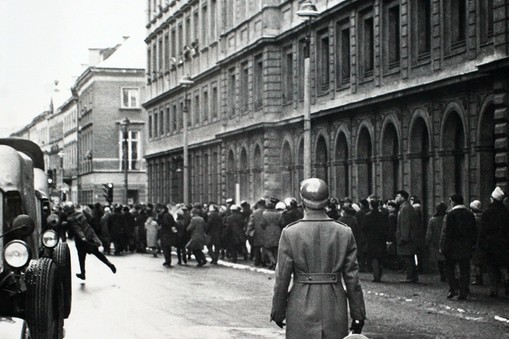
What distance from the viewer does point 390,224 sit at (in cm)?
2781

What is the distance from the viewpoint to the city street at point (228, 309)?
1617 centimetres

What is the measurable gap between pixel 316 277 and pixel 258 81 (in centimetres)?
4170

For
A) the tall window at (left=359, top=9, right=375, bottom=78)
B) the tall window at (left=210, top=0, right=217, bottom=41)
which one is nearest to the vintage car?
the tall window at (left=359, top=9, right=375, bottom=78)

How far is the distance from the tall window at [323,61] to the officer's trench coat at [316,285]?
3267cm

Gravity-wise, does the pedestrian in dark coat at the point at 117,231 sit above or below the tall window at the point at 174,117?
below

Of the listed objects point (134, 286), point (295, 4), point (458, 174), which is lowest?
point (134, 286)

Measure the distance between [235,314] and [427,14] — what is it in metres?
16.8

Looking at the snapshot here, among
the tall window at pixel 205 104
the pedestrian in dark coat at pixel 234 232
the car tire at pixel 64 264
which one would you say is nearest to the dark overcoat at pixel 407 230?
the pedestrian in dark coat at pixel 234 232

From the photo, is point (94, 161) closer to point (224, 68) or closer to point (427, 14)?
point (224, 68)

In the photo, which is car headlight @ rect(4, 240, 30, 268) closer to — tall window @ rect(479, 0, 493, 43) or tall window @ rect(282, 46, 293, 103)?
tall window @ rect(479, 0, 493, 43)

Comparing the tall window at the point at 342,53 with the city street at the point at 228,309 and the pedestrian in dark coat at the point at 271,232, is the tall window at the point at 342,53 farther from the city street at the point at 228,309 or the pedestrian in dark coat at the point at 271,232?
the city street at the point at 228,309

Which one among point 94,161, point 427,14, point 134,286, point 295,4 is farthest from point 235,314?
point 94,161

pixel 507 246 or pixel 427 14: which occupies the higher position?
pixel 427 14

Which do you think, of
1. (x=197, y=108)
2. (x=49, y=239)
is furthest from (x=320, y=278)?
(x=197, y=108)
